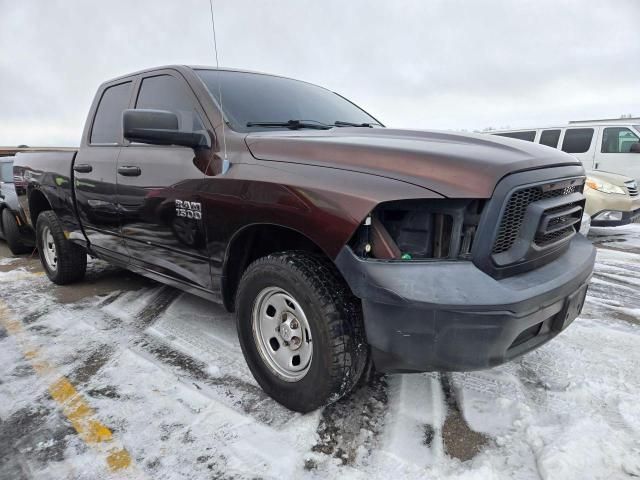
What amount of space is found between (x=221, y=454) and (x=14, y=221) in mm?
5921

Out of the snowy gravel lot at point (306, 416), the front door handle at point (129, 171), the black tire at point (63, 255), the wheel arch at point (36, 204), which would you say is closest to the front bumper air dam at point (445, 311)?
the snowy gravel lot at point (306, 416)

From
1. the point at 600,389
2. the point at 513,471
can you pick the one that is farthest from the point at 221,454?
the point at 600,389

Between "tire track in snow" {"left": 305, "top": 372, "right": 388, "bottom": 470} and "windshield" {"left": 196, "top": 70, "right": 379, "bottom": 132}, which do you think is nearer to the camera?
"tire track in snow" {"left": 305, "top": 372, "right": 388, "bottom": 470}

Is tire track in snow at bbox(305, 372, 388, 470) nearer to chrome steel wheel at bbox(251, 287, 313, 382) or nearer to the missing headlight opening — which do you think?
chrome steel wheel at bbox(251, 287, 313, 382)

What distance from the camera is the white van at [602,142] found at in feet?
26.8

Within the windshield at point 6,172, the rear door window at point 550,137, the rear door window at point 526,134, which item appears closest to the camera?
the windshield at point 6,172

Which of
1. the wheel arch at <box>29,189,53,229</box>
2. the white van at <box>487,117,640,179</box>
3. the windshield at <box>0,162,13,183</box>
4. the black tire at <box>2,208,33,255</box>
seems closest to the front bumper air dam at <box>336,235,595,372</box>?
the wheel arch at <box>29,189,53,229</box>

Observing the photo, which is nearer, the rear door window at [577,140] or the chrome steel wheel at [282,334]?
the chrome steel wheel at [282,334]

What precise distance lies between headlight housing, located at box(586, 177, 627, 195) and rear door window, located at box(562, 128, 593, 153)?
2.35 m

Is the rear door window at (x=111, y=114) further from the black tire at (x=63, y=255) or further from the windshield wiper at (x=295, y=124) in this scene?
the windshield wiper at (x=295, y=124)

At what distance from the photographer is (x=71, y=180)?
13.3 ft

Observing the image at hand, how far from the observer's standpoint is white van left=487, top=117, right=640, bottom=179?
26.8 ft

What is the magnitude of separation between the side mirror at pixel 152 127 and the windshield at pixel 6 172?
5.58 m

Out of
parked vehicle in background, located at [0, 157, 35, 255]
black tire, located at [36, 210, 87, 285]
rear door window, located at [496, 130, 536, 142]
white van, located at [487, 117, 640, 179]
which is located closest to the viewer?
black tire, located at [36, 210, 87, 285]
